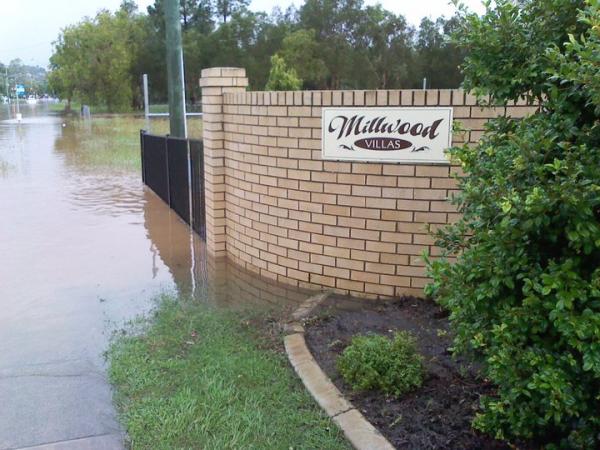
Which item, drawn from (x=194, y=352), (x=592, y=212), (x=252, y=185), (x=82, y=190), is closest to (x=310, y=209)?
(x=252, y=185)

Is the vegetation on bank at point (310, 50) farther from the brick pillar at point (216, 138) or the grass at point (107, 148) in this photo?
the brick pillar at point (216, 138)

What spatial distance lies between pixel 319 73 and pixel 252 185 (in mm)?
48500

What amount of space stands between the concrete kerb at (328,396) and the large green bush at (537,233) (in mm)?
546

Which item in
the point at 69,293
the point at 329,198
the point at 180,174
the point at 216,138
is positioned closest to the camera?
the point at 329,198

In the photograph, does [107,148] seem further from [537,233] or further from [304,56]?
[304,56]

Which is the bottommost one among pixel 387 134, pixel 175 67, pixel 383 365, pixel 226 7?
pixel 383 365

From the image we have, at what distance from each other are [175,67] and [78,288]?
4848 millimetres

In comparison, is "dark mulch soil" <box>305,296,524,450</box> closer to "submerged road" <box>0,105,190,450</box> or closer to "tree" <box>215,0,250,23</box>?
"submerged road" <box>0,105,190,450</box>

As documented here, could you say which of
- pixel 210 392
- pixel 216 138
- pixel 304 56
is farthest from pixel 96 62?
pixel 210 392

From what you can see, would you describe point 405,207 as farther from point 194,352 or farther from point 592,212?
point 592,212

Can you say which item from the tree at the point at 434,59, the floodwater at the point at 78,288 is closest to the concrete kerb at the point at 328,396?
the floodwater at the point at 78,288

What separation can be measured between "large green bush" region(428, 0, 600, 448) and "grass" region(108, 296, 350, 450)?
3.21 ft

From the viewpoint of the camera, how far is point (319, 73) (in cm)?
5272

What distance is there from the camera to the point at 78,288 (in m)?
5.82
